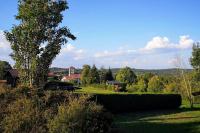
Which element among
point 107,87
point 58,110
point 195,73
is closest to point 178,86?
point 195,73

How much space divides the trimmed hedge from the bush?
15.0m

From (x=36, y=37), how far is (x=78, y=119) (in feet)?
63.3

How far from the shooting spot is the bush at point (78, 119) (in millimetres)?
15578

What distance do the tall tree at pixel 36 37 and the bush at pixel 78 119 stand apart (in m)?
17.6

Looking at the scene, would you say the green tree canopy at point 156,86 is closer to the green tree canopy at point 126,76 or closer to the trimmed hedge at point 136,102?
the green tree canopy at point 126,76

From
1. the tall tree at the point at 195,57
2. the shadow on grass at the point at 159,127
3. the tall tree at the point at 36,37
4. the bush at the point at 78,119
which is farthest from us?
the tall tree at the point at 195,57

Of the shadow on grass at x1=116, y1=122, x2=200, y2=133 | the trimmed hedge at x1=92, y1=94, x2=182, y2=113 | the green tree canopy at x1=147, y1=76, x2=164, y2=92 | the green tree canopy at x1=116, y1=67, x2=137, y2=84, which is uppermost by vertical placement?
the green tree canopy at x1=116, y1=67, x2=137, y2=84

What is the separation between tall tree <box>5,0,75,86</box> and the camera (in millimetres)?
34031

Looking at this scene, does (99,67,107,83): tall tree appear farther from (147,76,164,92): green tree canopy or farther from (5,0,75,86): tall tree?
(5,0,75,86): tall tree

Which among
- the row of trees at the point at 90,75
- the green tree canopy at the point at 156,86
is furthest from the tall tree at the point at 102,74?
the green tree canopy at the point at 156,86

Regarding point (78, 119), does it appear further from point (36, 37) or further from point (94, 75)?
point (94, 75)

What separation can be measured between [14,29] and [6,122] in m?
19.4

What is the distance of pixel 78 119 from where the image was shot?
15781 millimetres

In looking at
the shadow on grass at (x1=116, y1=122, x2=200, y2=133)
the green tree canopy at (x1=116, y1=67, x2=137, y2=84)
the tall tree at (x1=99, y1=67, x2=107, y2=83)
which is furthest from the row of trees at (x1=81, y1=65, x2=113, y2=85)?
the shadow on grass at (x1=116, y1=122, x2=200, y2=133)
